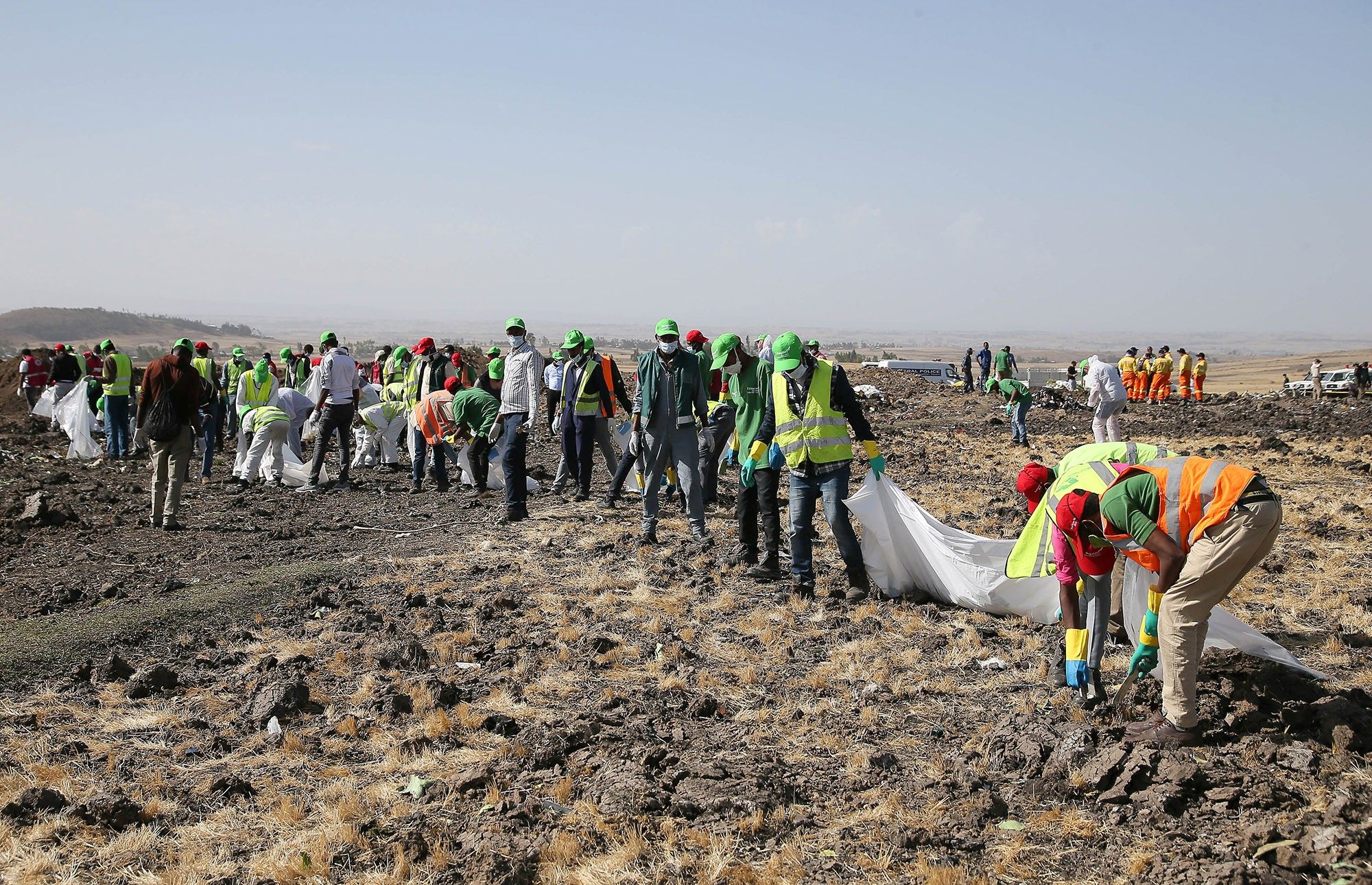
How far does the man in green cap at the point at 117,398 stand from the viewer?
46.3ft

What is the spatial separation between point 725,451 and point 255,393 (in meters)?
5.88

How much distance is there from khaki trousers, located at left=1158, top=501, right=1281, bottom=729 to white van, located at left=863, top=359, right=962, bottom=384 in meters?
34.8

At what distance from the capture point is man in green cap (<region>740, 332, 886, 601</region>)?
22.0 feet

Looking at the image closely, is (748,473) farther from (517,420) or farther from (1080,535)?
(1080,535)

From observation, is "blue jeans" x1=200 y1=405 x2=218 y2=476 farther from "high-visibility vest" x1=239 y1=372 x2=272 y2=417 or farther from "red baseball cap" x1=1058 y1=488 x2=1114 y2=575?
"red baseball cap" x1=1058 y1=488 x2=1114 y2=575

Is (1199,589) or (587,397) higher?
(587,397)

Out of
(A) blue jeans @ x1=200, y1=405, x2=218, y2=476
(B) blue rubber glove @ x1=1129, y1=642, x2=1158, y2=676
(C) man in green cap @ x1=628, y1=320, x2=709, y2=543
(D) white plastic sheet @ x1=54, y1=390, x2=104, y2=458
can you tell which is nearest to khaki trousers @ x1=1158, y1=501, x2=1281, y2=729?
(B) blue rubber glove @ x1=1129, y1=642, x2=1158, y2=676

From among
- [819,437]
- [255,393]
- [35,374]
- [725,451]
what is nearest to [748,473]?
[819,437]

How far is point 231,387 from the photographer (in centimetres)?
1627

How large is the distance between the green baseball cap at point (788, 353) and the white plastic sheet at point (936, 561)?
2.95 ft

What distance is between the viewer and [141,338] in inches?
3499

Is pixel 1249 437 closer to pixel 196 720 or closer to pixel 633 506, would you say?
pixel 633 506

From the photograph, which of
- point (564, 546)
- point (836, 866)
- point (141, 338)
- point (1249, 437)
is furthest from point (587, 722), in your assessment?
point (141, 338)

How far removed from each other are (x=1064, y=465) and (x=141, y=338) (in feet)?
319
